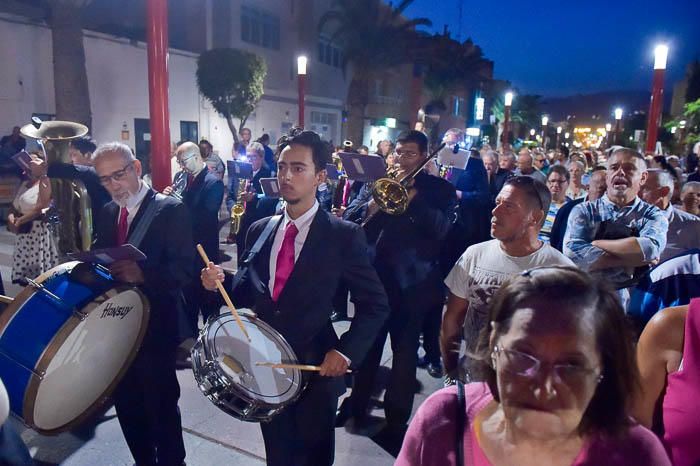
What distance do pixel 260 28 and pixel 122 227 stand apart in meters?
23.2

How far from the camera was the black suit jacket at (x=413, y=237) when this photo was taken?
156 inches

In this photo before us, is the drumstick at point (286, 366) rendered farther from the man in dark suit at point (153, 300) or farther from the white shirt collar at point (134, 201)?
the white shirt collar at point (134, 201)

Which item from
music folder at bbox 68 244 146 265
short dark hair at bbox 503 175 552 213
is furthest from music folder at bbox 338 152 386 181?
music folder at bbox 68 244 146 265

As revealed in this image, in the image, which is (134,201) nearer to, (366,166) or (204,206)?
(366,166)

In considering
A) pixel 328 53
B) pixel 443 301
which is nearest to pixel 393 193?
pixel 443 301

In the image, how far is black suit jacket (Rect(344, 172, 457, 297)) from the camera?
3959mm

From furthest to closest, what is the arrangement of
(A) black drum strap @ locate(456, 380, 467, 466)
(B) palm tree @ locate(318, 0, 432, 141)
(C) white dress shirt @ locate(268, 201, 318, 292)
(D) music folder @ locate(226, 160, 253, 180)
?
(B) palm tree @ locate(318, 0, 432, 141) → (D) music folder @ locate(226, 160, 253, 180) → (C) white dress shirt @ locate(268, 201, 318, 292) → (A) black drum strap @ locate(456, 380, 467, 466)

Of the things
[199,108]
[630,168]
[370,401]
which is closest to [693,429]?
[630,168]

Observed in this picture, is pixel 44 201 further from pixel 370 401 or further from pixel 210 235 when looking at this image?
pixel 370 401

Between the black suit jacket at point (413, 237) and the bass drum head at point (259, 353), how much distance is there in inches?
60.0

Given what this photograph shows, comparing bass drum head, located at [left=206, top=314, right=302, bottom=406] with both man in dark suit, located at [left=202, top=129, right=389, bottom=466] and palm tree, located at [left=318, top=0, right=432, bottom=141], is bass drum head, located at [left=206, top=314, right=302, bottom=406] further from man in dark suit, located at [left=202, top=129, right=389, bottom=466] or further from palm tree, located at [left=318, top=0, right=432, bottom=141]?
palm tree, located at [left=318, top=0, right=432, bottom=141]

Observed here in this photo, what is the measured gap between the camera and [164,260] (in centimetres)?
327

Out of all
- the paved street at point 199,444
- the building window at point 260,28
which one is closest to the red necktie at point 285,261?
the paved street at point 199,444

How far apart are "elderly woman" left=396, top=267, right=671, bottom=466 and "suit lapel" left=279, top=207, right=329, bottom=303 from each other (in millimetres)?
1329
